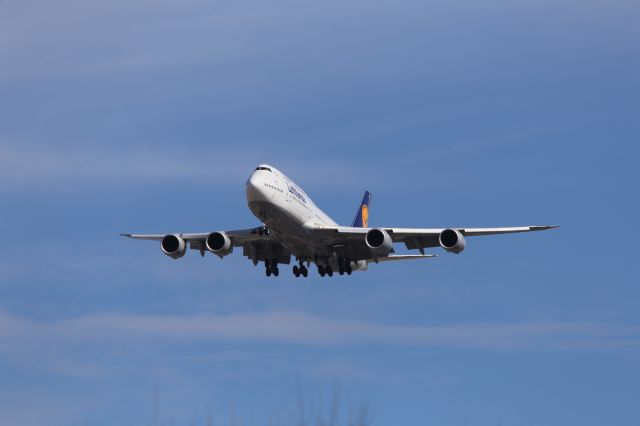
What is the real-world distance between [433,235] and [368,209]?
21.4 metres

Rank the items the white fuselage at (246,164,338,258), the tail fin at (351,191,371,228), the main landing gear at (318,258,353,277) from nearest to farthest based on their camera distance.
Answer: the white fuselage at (246,164,338,258) < the main landing gear at (318,258,353,277) < the tail fin at (351,191,371,228)

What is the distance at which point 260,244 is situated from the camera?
83875mm

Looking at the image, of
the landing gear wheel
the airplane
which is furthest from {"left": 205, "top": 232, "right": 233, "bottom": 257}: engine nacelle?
the landing gear wheel

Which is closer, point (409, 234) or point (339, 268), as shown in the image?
point (409, 234)

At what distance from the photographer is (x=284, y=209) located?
250ft

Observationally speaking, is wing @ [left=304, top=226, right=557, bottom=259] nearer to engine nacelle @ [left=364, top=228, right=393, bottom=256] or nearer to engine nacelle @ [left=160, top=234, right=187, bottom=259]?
engine nacelle @ [left=364, top=228, right=393, bottom=256]

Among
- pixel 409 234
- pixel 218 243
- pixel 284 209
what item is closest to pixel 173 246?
pixel 218 243

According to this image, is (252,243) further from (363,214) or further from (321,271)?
(363,214)

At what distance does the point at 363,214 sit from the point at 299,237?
20.8 metres

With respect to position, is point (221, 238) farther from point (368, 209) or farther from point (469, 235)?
point (368, 209)

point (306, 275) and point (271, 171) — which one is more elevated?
point (271, 171)

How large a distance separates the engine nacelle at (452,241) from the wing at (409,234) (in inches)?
21.9

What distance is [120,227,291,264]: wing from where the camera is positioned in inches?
3199

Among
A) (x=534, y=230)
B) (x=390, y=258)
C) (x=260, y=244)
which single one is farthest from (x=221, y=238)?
(x=534, y=230)
